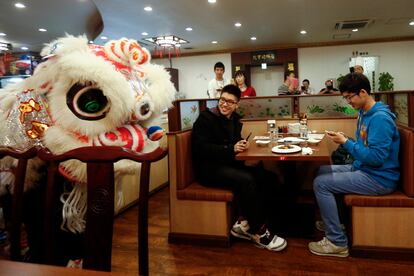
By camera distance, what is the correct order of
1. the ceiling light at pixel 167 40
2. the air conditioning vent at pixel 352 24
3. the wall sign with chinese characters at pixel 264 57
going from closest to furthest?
the air conditioning vent at pixel 352 24 < the ceiling light at pixel 167 40 < the wall sign with chinese characters at pixel 264 57

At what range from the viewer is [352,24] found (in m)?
6.43

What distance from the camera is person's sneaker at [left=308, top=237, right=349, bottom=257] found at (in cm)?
207

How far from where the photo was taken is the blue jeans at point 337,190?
6.60 feet

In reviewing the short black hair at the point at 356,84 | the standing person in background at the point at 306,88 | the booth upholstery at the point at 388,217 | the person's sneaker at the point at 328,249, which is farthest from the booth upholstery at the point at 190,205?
the standing person in background at the point at 306,88

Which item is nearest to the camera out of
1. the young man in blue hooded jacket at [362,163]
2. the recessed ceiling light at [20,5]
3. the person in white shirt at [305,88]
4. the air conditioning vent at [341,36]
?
the young man in blue hooded jacket at [362,163]

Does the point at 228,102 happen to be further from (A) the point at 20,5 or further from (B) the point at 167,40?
(B) the point at 167,40

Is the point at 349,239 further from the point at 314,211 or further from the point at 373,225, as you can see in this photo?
the point at 314,211

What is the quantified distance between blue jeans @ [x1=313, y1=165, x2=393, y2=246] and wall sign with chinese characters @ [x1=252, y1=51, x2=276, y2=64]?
22.8ft

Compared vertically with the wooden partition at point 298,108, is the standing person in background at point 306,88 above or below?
above

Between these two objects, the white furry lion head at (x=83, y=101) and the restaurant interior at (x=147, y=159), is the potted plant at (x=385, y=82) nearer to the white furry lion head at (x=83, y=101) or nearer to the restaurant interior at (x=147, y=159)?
the restaurant interior at (x=147, y=159)

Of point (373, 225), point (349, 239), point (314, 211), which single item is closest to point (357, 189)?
point (373, 225)

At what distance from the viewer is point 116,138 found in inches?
45.4

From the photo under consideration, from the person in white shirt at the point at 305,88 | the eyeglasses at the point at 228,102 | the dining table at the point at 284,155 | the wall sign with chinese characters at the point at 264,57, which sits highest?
the wall sign with chinese characters at the point at 264,57

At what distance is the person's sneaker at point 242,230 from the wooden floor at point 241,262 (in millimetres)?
51
